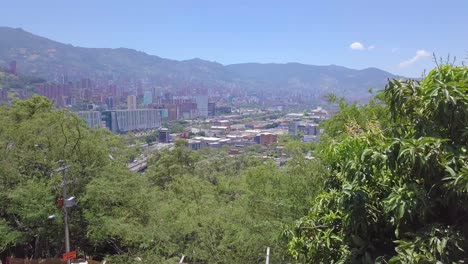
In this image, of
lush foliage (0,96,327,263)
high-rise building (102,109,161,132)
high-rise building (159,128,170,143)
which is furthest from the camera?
high-rise building (102,109,161,132)

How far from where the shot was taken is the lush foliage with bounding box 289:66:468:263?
2787 millimetres

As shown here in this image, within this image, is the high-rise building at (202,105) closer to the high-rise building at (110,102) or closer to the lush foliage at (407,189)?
the high-rise building at (110,102)

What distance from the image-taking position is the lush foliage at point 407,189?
2.79m

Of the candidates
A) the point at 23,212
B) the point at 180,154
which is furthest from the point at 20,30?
the point at 23,212

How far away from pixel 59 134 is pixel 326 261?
10.5m

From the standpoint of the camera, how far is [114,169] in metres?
→ 12.7

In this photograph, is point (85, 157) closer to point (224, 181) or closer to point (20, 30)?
point (224, 181)

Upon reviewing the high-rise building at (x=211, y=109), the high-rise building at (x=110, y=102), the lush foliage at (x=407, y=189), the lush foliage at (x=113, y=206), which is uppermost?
the lush foliage at (x=407, y=189)

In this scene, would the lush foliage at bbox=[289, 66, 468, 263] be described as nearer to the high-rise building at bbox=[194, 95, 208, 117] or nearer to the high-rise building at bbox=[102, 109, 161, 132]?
the high-rise building at bbox=[102, 109, 161, 132]

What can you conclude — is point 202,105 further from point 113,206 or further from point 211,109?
point 113,206

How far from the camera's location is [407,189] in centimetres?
294

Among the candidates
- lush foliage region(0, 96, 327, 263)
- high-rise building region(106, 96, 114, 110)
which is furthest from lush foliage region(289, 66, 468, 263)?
high-rise building region(106, 96, 114, 110)

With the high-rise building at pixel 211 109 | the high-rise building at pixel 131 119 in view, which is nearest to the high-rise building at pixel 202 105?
the high-rise building at pixel 211 109

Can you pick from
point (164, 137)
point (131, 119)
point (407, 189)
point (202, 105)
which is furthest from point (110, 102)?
point (407, 189)
